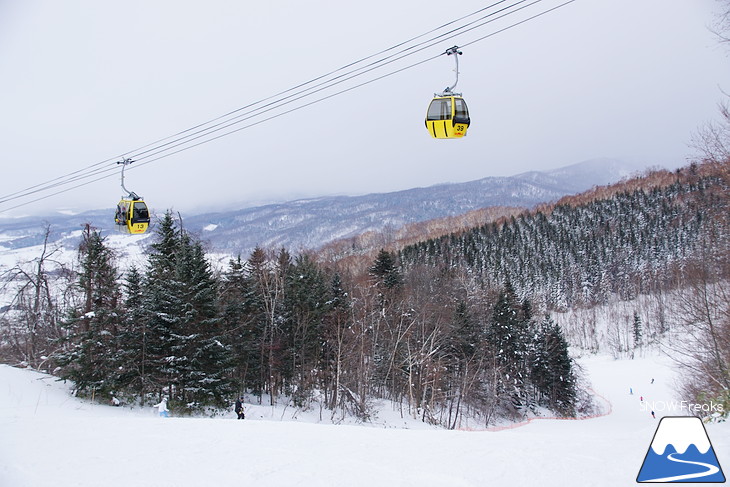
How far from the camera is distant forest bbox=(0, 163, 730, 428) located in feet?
65.6

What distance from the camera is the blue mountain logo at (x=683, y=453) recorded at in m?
5.52

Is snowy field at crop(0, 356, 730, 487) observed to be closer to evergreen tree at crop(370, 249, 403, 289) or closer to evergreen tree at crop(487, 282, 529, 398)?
evergreen tree at crop(370, 249, 403, 289)

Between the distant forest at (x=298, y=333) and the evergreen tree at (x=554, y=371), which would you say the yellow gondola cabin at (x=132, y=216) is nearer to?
the distant forest at (x=298, y=333)

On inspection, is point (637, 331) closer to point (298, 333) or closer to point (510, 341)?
point (510, 341)

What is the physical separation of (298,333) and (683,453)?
2860cm

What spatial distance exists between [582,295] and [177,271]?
111019 mm

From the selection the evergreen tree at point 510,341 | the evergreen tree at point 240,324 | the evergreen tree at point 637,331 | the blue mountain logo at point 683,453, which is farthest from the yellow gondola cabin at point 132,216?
the evergreen tree at point 637,331

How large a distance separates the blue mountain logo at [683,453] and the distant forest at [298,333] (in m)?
6.89

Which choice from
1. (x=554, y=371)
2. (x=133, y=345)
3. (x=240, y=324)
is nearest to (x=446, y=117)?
(x=133, y=345)

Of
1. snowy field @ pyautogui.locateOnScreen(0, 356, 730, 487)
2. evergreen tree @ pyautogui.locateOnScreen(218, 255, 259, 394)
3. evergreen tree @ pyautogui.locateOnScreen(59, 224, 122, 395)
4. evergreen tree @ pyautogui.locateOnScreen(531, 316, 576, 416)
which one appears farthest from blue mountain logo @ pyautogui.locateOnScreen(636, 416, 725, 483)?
evergreen tree @ pyautogui.locateOnScreen(531, 316, 576, 416)

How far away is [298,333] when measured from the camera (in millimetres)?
32438

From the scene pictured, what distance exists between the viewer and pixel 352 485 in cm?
662

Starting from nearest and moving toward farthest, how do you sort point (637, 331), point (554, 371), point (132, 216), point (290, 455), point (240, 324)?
1. point (290, 455)
2. point (132, 216)
3. point (240, 324)
4. point (554, 371)
5. point (637, 331)

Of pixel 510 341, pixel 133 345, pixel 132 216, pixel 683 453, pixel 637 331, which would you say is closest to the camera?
pixel 683 453
